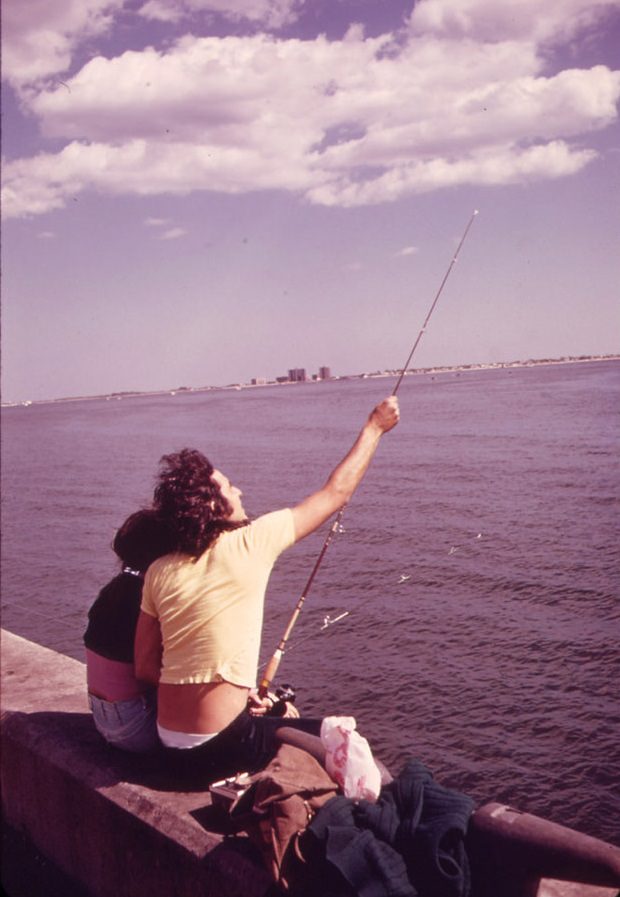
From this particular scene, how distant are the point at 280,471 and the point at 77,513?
655 cm

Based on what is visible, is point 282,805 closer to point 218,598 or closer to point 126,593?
point 218,598

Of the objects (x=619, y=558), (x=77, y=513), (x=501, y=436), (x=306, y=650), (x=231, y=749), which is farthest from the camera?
(x=501, y=436)

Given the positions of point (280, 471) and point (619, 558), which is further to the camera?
point (280, 471)

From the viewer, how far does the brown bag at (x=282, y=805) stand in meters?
2.40

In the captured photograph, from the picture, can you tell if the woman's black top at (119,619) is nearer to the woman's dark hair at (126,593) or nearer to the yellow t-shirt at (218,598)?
the woman's dark hair at (126,593)

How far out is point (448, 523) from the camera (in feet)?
49.1

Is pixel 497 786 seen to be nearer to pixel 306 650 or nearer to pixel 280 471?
pixel 306 650

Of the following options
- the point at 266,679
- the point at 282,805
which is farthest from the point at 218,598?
the point at 266,679

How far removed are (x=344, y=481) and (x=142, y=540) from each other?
783mm

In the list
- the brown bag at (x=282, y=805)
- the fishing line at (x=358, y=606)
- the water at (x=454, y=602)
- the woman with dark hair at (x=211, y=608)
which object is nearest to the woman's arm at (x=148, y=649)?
the woman with dark hair at (x=211, y=608)

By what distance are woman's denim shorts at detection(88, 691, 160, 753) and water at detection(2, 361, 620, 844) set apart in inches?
140

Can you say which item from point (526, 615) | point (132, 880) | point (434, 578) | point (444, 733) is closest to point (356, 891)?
point (132, 880)

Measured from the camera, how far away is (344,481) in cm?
297

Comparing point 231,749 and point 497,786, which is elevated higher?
point 231,749
